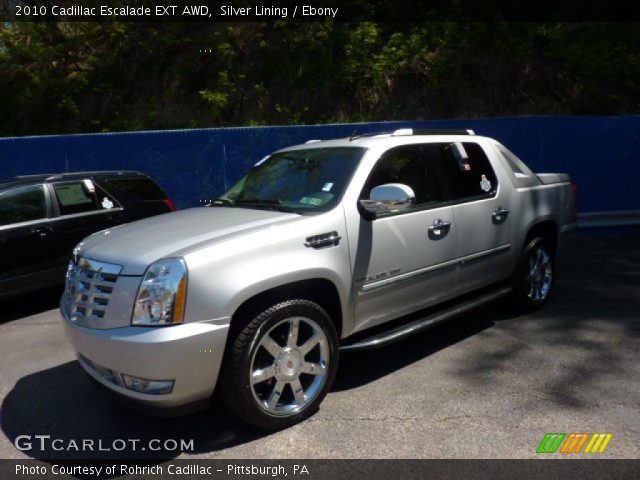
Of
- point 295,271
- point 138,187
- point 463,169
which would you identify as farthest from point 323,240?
point 138,187

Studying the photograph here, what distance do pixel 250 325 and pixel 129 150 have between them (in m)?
7.71

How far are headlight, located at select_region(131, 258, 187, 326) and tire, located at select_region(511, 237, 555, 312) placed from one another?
353 cm

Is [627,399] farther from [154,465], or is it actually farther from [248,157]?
[248,157]

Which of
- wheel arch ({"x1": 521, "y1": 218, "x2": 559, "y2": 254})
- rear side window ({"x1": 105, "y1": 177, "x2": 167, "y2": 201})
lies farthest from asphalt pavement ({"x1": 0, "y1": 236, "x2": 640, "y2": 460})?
rear side window ({"x1": 105, "y1": 177, "x2": 167, "y2": 201})

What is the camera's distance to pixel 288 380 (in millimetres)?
3424

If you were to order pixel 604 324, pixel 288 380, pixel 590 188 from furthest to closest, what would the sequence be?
pixel 590 188 < pixel 604 324 < pixel 288 380

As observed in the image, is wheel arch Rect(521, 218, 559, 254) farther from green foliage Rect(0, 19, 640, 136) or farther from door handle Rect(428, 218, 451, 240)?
green foliage Rect(0, 19, 640, 136)

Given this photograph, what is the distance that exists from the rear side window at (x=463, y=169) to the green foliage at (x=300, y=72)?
9305 mm

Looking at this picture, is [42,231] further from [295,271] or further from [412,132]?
[412,132]

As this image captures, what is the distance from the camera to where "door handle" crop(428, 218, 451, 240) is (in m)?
4.24

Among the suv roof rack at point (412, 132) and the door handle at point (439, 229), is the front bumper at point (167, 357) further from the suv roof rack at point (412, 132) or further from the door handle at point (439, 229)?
the suv roof rack at point (412, 132)

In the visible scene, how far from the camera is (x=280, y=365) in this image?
337cm

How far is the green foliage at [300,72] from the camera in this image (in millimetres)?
13742

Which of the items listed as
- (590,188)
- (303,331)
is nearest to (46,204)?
(303,331)
